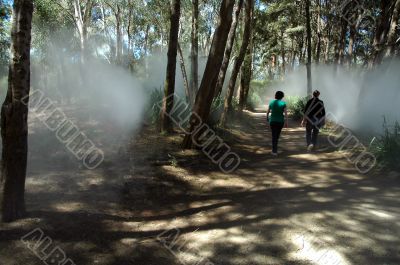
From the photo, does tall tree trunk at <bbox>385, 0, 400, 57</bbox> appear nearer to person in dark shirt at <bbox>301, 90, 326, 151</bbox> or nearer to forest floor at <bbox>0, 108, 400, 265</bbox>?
person in dark shirt at <bbox>301, 90, 326, 151</bbox>

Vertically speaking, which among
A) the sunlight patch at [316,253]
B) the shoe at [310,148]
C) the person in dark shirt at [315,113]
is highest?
the person in dark shirt at [315,113]

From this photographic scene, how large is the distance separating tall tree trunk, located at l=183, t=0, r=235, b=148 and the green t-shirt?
5.76 ft

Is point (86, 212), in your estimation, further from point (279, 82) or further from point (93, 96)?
point (279, 82)

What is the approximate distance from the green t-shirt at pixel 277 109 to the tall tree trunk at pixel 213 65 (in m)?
1.76

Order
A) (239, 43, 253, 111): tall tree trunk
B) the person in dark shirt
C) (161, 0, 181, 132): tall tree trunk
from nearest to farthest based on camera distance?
(161, 0, 181, 132): tall tree trunk → the person in dark shirt → (239, 43, 253, 111): tall tree trunk

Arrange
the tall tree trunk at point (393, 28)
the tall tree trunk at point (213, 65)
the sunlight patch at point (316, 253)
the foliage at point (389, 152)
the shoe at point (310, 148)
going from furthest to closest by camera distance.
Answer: the tall tree trunk at point (393, 28), the shoe at point (310, 148), the tall tree trunk at point (213, 65), the foliage at point (389, 152), the sunlight patch at point (316, 253)

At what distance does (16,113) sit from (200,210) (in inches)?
135

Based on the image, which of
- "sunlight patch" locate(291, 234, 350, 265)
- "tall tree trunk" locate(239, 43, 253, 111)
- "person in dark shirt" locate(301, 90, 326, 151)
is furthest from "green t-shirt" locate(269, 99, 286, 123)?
"tall tree trunk" locate(239, 43, 253, 111)

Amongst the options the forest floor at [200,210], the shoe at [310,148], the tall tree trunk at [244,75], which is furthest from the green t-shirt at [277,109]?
the tall tree trunk at [244,75]

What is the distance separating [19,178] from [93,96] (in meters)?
12.6

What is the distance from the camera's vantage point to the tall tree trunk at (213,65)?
8852 millimetres

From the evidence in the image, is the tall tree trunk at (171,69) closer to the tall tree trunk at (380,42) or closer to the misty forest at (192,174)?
the misty forest at (192,174)

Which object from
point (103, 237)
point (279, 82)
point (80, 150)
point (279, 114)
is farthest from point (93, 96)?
point (279, 82)

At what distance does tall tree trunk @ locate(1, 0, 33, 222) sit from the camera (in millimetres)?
4809
